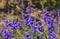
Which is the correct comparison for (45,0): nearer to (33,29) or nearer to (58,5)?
(58,5)

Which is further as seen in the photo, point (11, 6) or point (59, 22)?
point (11, 6)

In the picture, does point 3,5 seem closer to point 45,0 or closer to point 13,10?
point 13,10

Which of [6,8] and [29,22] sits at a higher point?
[29,22]

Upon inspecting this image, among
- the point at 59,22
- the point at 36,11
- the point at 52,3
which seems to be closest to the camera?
the point at 59,22

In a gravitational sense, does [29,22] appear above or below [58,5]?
above

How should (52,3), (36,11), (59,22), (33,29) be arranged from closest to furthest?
(33,29), (59,22), (36,11), (52,3)

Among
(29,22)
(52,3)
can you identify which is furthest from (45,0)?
(29,22)

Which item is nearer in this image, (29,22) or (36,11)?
(29,22)

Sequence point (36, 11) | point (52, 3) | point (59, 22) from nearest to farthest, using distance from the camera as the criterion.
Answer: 1. point (59, 22)
2. point (36, 11)
3. point (52, 3)

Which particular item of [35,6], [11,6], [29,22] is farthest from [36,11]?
[29,22]
